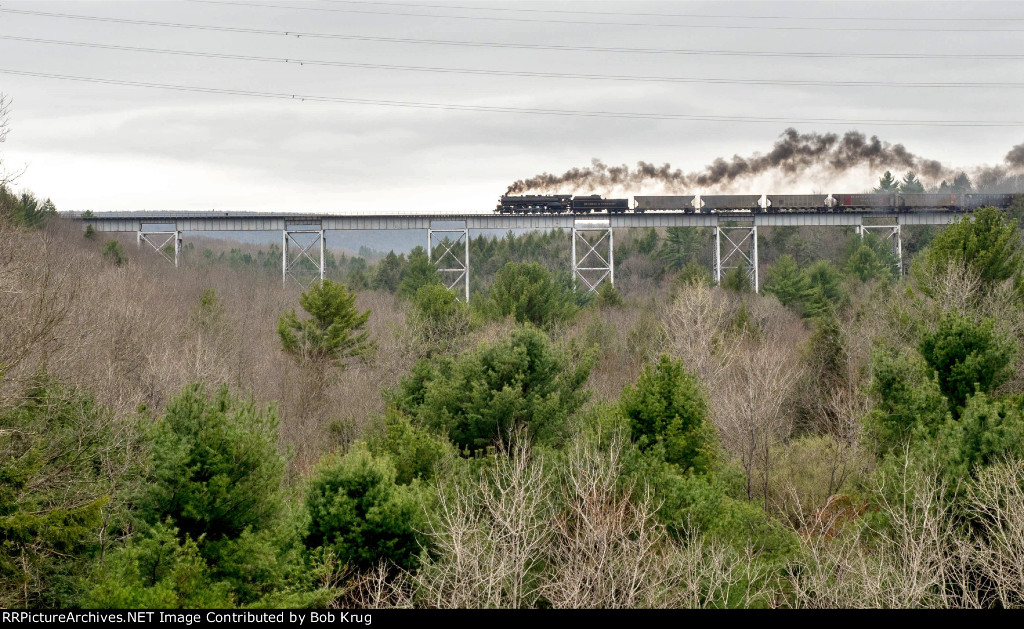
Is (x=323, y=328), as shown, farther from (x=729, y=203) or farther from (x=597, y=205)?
(x=729, y=203)

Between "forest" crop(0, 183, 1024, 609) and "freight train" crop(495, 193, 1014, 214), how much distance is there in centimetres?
1718

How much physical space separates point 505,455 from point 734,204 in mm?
44711

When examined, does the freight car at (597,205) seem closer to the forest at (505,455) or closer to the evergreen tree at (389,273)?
the forest at (505,455)

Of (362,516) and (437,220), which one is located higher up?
(437,220)

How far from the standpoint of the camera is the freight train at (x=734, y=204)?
59188 mm

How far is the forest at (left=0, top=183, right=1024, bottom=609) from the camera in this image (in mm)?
14297

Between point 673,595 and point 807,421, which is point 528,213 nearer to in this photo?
point 807,421

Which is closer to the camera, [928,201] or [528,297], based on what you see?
[528,297]

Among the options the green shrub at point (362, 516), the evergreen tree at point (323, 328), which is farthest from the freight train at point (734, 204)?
the green shrub at point (362, 516)

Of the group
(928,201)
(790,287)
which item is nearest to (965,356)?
(790,287)

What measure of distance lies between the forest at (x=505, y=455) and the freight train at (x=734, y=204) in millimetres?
17180

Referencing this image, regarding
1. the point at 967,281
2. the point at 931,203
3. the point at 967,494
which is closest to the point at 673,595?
the point at 967,494

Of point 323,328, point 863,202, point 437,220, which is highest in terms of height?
point 863,202

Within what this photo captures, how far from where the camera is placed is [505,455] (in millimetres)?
18359
